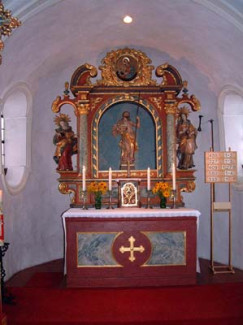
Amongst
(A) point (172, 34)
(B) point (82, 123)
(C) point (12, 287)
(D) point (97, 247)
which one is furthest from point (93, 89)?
(C) point (12, 287)

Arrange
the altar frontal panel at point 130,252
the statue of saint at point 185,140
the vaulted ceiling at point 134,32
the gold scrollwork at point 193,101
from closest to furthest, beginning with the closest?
the vaulted ceiling at point 134,32
the altar frontal panel at point 130,252
the statue of saint at point 185,140
the gold scrollwork at point 193,101

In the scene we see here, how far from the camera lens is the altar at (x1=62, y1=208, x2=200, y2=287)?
599 cm

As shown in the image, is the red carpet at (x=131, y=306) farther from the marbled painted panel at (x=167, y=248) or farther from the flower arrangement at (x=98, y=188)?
the flower arrangement at (x=98, y=188)

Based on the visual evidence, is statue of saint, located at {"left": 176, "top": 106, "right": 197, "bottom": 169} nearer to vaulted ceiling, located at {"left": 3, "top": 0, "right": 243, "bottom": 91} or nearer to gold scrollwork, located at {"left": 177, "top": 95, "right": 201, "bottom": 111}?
gold scrollwork, located at {"left": 177, "top": 95, "right": 201, "bottom": 111}

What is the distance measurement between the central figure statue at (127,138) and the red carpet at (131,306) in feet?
8.75

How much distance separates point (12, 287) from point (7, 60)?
343 cm

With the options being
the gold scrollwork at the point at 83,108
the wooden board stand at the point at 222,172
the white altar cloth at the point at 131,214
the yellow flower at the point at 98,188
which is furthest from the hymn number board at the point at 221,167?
the gold scrollwork at the point at 83,108

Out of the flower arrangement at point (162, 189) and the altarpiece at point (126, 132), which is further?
the altarpiece at point (126, 132)

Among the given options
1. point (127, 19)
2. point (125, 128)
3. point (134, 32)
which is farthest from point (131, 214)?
point (134, 32)

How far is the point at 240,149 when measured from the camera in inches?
301

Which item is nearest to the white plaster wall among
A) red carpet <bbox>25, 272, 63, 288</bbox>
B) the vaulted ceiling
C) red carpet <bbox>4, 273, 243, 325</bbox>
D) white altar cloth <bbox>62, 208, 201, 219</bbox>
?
the vaulted ceiling

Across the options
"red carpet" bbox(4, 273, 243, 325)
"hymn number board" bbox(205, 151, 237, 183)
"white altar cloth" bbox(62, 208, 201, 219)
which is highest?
"hymn number board" bbox(205, 151, 237, 183)

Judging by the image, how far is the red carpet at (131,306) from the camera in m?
4.62

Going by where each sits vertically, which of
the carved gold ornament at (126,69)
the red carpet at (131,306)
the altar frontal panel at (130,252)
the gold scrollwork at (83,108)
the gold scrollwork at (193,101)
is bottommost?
the red carpet at (131,306)
